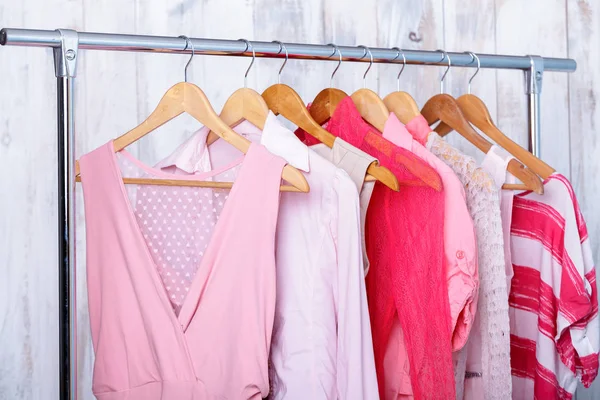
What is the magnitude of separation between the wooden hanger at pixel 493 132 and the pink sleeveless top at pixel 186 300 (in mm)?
571

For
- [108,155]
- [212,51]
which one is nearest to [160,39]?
[212,51]

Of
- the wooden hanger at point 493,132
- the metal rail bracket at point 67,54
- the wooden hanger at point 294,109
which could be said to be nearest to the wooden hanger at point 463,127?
the wooden hanger at point 493,132

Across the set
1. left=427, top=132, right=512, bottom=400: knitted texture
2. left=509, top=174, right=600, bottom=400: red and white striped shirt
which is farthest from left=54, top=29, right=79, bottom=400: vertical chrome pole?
left=509, top=174, right=600, bottom=400: red and white striped shirt

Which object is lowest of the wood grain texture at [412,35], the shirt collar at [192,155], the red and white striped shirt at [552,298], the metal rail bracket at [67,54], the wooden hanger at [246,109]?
the red and white striped shirt at [552,298]

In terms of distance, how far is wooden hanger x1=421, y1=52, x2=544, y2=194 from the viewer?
5.50 feet

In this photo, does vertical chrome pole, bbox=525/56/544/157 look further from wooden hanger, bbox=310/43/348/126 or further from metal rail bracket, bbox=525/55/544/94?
wooden hanger, bbox=310/43/348/126

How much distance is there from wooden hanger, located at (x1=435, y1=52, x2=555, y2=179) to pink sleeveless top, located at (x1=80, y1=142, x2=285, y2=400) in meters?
0.57

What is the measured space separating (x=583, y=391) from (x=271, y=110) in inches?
58.1

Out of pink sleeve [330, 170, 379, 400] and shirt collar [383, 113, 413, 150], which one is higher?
shirt collar [383, 113, 413, 150]

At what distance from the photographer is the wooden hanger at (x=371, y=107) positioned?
1.68 meters

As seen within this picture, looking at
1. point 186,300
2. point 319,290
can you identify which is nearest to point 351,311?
point 319,290

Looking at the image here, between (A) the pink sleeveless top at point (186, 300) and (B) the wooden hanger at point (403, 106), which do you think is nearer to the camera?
(A) the pink sleeveless top at point (186, 300)

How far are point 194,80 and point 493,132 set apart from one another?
2.72 ft

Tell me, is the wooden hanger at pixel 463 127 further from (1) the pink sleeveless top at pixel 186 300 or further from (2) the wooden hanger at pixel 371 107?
(1) the pink sleeveless top at pixel 186 300
